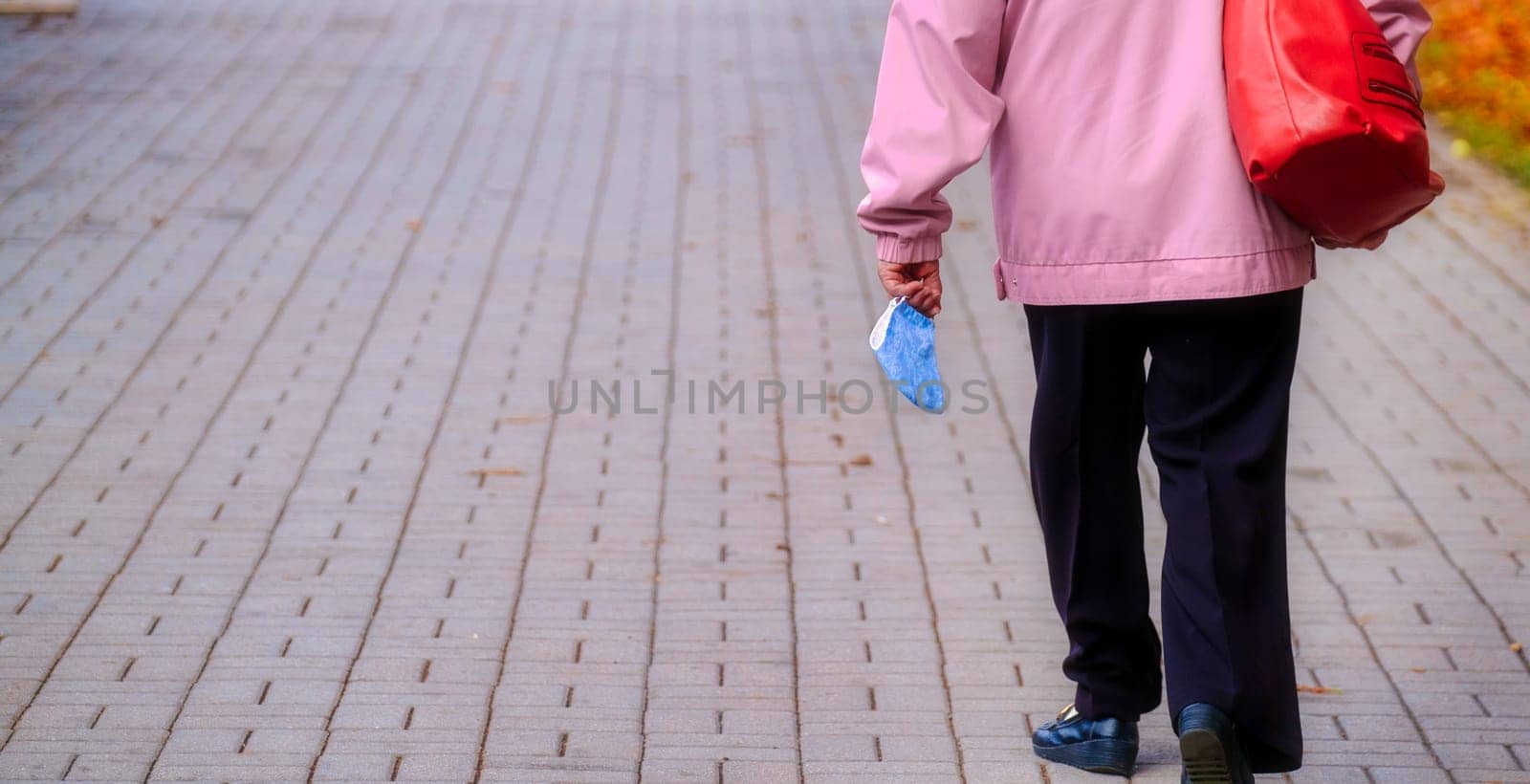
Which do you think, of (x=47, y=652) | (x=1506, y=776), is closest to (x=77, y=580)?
(x=47, y=652)

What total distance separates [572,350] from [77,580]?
7.12 ft

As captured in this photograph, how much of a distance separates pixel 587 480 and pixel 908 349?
82.7 inches

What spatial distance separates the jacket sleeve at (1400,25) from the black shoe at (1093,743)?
1312 millimetres

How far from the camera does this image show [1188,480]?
3.05 m

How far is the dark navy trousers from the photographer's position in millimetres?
2969

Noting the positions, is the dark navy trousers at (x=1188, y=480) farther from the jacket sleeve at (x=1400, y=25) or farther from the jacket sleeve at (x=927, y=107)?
the jacket sleeve at (x=1400, y=25)

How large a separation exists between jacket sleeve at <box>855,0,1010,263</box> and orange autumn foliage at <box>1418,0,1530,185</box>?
6.81 m

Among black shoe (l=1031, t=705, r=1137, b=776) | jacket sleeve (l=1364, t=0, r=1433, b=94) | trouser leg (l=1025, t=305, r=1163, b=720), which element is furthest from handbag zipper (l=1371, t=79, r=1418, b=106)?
black shoe (l=1031, t=705, r=1137, b=776)

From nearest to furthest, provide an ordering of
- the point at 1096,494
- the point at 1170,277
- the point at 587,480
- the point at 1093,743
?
the point at 1170,277, the point at 1096,494, the point at 1093,743, the point at 587,480

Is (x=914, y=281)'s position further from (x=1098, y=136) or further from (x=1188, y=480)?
(x=1188, y=480)

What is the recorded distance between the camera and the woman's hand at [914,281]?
10.0 feet

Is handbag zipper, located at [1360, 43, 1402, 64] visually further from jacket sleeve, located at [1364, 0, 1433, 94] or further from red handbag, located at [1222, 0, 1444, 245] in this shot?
jacket sleeve, located at [1364, 0, 1433, 94]

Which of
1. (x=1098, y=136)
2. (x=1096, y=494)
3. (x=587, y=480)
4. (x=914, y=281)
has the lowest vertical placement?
(x=587, y=480)

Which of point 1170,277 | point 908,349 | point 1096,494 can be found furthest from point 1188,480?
point 908,349
